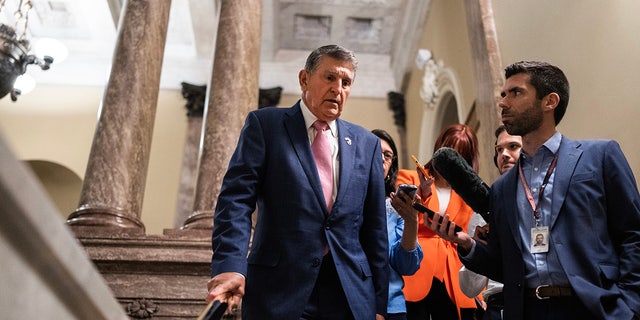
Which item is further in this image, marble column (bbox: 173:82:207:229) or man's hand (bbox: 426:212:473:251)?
marble column (bbox: 173:82:207:229)

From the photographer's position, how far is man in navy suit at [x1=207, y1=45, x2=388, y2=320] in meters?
2.24

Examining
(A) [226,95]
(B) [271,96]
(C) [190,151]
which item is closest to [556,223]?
(A) [226,95]

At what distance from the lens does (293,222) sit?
234 centimetres

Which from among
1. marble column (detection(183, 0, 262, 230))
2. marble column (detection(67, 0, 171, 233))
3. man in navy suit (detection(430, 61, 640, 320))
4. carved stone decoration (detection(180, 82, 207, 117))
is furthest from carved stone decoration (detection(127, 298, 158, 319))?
carved stone decoration (detection(180, 82, 207, 117))

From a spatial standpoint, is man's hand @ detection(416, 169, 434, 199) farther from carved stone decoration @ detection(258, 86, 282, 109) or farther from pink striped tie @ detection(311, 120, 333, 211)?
carved stone decoration @ detection(258, 86, 282, 109)

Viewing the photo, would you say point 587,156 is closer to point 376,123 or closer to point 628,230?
point 628,230

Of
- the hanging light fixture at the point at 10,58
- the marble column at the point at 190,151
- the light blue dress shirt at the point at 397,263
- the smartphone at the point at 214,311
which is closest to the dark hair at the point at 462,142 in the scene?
the light blue dress shirt at the point at 397,263

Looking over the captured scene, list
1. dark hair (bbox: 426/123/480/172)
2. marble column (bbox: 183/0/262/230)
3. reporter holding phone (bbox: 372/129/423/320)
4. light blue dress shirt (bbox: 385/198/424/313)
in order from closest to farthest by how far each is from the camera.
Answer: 1. reporter holding phone (bbox: 372/129/423/320)
2. light blue dress shirt (bbox: 385/198/424/313)
3. dark hair (bbox: 426/123/480/172)
4. marble column (bbox: 183/0/262/230)

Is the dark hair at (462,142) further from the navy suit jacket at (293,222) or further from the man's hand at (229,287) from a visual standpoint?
the man's hand at (229,287)

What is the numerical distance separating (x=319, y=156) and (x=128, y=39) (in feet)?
14.3

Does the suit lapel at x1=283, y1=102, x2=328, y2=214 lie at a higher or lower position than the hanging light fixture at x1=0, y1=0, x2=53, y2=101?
lower

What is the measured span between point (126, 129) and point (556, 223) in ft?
13.9

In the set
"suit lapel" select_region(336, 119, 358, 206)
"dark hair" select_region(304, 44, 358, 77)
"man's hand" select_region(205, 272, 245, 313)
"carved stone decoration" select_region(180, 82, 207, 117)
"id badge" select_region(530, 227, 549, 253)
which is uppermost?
"carved stone decoration" select_region(180, 82, 207, 117)

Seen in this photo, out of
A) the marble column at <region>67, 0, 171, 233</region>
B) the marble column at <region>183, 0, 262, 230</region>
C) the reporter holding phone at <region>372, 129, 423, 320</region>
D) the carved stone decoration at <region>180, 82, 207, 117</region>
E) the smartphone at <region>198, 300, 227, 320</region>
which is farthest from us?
the carved stone decoration at <region>180, 82, 207, 117</region>
